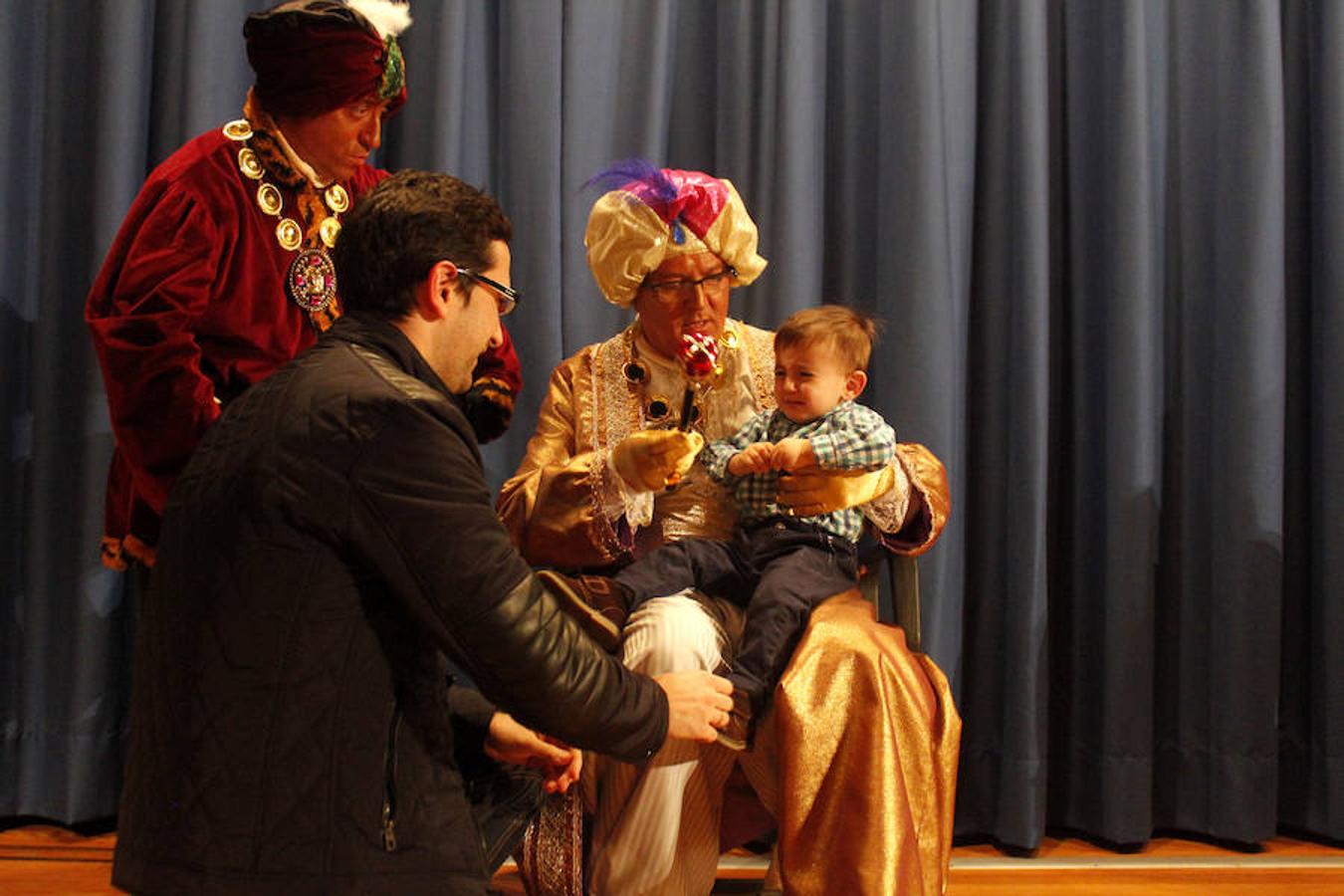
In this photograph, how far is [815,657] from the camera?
6.77 feet

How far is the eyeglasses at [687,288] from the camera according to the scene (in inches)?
97.5

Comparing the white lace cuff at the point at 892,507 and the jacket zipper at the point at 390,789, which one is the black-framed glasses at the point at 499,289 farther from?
the white lace cuff at the point at 892,507

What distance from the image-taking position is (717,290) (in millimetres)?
2502

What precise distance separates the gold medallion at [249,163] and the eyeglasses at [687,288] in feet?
2.51

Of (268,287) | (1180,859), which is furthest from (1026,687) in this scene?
(268,287)

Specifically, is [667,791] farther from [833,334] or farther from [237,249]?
[237,249]

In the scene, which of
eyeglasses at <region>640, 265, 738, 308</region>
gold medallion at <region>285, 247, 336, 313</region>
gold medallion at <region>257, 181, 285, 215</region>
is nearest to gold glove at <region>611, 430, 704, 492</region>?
eyeglasses at <region>640, 265, 738, 308</region>

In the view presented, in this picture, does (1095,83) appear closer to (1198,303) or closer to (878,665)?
(1198,303)

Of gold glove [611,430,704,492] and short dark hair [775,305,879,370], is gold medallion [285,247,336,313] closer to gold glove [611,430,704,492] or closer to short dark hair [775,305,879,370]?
gold glove [611,430,704,492]

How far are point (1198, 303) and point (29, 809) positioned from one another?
2952 millimetres

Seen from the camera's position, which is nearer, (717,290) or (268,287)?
(268,287)

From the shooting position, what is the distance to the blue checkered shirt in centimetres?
220

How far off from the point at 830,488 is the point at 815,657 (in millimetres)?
322

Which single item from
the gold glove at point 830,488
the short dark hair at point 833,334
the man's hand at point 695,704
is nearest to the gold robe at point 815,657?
the gold glove at point 830,488
